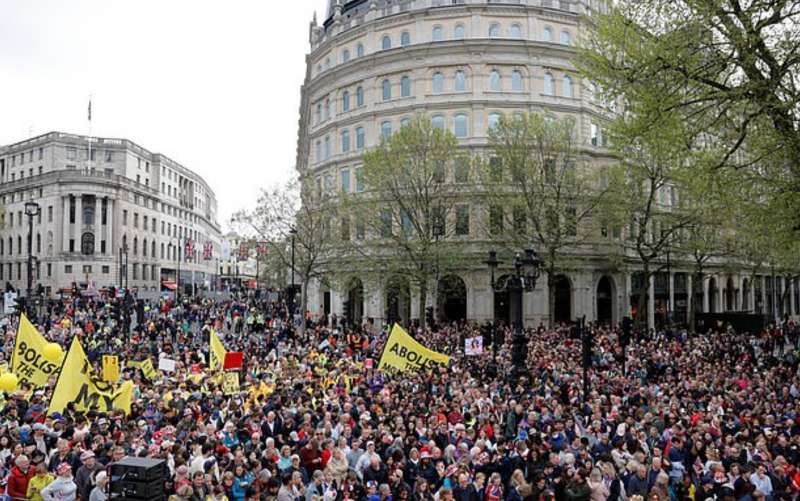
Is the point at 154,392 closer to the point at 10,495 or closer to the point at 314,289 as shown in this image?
the point at 10,495

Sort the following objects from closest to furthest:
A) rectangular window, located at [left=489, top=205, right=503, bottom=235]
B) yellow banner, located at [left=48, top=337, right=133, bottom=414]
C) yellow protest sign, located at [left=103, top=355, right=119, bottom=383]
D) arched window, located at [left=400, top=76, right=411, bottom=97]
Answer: yellow banner, located at [left=48, top=337, right=133, bottom=414]
yellow protest sign, located at [left=103, top=355, right=119, bottom=383]
rectangular window, located at [left=489, top=205, right=503, bottom=235]
arched window, located at [left=400, top=76, right=411, bottom=97]

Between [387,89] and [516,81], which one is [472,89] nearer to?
[516,81]

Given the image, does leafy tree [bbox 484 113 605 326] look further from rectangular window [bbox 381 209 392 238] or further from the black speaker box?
the black speaker box

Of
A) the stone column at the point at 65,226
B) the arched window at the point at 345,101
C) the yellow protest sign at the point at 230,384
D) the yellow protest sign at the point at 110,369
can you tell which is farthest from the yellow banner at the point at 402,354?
the stone column at the point at 65,226

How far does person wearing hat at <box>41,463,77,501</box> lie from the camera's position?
9.82m

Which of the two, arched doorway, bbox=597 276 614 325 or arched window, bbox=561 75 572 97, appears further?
arched doorway, bbox=597 276 614 325

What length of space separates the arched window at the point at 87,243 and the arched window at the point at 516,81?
64294 millimetres

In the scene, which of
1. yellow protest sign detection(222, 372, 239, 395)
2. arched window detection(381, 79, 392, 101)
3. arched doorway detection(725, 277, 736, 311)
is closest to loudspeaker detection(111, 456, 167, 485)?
yellow protest sign detection(222, 372, 239, 395)

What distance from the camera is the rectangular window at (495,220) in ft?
137

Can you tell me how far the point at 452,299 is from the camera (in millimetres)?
50312

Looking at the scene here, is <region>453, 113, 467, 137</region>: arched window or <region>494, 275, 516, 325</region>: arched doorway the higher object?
<region>453, 113, 467, 137</region>: arched window

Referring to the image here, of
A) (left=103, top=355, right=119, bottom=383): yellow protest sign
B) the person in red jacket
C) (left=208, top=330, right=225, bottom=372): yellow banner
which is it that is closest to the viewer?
the person in red jacket

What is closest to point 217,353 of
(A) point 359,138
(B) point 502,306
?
(B) point 502,306

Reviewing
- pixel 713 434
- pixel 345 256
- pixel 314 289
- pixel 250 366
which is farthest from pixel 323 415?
pixel 314 289
